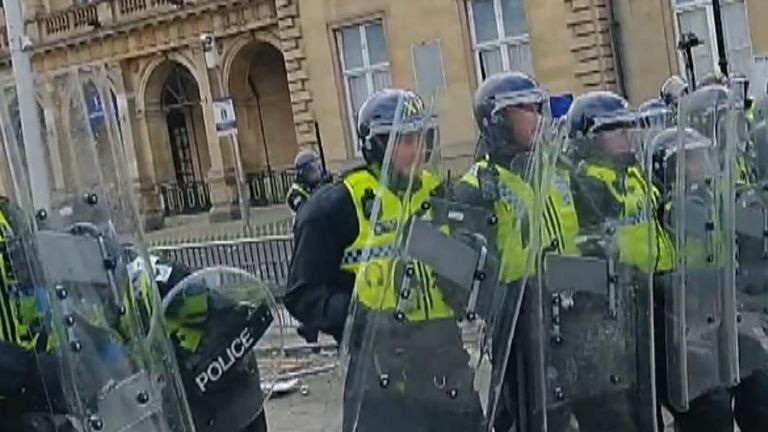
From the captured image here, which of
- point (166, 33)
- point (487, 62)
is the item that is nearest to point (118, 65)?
point (166, 33)

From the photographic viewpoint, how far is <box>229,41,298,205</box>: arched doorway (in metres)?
33.0

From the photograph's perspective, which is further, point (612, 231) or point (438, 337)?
point (612, 231)

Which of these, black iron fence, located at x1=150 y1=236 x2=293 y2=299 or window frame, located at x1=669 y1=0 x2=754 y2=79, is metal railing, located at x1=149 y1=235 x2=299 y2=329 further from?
window frame, located at x1=669 y1=0 x2=754 y2=79

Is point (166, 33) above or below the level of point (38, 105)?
above

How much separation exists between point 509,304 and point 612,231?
1.91 feet

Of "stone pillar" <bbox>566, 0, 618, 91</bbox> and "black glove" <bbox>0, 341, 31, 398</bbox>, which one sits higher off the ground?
"stone pillar" <bbox>566, 0, 618, 91</bbox>

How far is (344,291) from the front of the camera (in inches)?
211

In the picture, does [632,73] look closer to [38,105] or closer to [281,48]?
[281,48]

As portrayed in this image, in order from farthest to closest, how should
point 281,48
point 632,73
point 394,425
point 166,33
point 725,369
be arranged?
point 166,33 → point 281,48 → point 632,73 → point 725,369 → point 394,425

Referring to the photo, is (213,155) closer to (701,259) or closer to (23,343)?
(701,259)

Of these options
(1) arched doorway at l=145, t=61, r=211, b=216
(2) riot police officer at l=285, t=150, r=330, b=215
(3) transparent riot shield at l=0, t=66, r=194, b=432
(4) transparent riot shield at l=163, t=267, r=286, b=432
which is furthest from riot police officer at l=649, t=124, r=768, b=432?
(1) arched doorway at l=145, t=61, r=211, b=216

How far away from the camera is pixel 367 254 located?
200 inches

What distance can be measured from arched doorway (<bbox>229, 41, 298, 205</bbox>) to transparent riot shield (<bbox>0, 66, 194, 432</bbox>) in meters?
28.2

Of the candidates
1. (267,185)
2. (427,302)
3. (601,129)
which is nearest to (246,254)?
(601,129)
